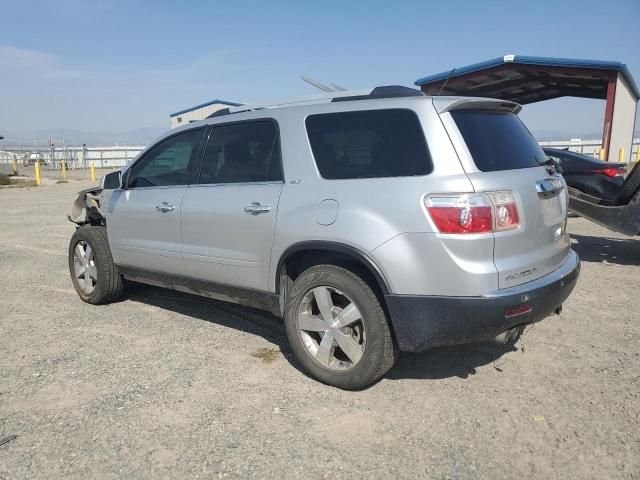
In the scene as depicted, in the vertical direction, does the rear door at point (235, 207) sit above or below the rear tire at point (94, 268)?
above

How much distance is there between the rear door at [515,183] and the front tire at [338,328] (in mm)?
786

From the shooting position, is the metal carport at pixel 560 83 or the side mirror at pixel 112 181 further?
the metal carport at pixel 560 83

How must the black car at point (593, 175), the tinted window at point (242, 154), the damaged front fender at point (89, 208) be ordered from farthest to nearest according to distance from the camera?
the black car at point (593, 175), the damaged front fender at point (89, 208), the tinted window at point (242, 154)

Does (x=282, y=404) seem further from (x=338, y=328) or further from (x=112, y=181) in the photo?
(x=112, y=181)

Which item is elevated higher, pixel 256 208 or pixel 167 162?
pixel 167 162

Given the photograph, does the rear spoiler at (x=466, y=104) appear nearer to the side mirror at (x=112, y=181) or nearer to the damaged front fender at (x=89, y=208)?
the side mirror at (x=112, y=181)

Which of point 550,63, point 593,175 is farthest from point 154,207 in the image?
point 550,63

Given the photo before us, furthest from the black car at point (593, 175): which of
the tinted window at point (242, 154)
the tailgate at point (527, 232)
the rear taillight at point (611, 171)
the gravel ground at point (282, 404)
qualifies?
the tinted window at point (242, 154)

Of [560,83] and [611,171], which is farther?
[560,83]

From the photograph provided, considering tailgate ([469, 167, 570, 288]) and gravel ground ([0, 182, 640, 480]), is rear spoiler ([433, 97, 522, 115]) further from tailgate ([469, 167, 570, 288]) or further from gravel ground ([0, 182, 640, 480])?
gravel ground ([0, 182, 640, 480])

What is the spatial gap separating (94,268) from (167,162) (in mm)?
1509

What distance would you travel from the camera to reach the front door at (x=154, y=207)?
448cm

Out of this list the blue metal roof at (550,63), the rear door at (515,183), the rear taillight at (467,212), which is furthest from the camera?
the blue metal roof at (550,63)

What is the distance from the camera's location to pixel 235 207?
3.93 m
